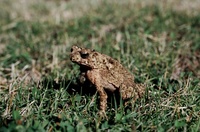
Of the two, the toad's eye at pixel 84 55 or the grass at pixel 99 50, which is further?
the toad's eye at pixel 84 55

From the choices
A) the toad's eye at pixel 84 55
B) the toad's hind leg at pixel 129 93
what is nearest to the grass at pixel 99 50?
the toad's hind leg at pixel 129 93

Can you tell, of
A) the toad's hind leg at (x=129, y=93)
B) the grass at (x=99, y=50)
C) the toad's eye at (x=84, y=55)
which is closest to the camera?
the grass at (x=99, y=50)

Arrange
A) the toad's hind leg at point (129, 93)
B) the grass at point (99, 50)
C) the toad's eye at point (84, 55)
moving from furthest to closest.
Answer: the toad's hind leg at point (129, 93) → the toad's eye at point (84, 55) → the grass at point (99, 50)

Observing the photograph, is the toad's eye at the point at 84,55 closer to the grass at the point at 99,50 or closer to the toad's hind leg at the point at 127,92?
the grass at the point at 99,50

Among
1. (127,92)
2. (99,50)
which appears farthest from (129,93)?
(99,50)

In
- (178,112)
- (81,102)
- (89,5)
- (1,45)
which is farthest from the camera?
(89,5)

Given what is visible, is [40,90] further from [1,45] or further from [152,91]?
[1,45]

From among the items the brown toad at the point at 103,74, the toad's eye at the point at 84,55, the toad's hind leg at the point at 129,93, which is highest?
the toad's eye at the point at 84,55

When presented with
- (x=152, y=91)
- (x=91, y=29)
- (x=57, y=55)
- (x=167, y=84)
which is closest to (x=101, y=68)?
(x=152, y=91)
